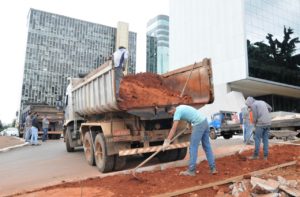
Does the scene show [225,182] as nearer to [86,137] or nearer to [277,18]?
[86,137]

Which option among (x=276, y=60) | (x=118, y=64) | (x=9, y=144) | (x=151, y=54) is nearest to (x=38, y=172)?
(x=118, y=64)

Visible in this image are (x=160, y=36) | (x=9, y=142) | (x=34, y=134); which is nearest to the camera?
(x=34, y=134)

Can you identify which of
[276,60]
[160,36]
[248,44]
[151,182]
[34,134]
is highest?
[160,36]

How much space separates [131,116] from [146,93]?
30.0 inches

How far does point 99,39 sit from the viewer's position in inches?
2719

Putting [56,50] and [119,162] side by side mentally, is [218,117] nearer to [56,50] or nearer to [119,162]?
[119,162]

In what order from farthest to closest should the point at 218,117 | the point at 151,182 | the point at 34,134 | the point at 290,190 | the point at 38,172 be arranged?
the point at 218,117
the point at 34,134
the point at 38,172
the point at 151,182
the point at 290,190

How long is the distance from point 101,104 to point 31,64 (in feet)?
211

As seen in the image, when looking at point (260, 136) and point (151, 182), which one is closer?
point (151, 182)

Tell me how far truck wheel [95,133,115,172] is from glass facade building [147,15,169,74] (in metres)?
48.7

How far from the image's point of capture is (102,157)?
6.44m

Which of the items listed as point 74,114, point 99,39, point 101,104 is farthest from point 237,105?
point 99,39

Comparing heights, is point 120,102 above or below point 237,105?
below

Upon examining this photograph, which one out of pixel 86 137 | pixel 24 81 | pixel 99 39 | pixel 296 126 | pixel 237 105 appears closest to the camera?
pixel 86 137
